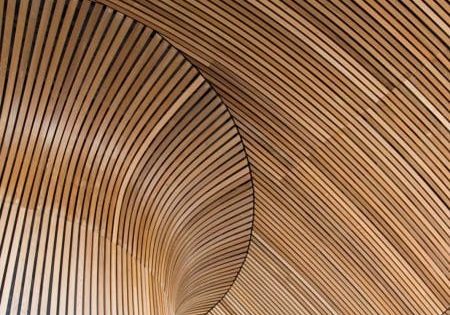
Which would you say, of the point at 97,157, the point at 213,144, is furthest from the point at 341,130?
the point at 97,157

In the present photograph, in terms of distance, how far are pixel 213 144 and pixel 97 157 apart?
1.45 meters

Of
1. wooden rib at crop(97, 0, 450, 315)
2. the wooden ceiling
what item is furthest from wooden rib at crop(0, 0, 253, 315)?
wooden rib at crop(97, 0, 450, 315)

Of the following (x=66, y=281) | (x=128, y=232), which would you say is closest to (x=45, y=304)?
(x=66, y=281)

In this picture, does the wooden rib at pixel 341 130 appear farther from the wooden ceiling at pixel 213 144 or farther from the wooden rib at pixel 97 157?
the wooden rib at pixel 97 157

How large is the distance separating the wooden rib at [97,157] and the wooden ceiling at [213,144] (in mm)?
19

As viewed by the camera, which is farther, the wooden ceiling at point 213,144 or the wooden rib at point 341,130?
the wooden rib at point 341,130

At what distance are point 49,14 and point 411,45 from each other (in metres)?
3.73

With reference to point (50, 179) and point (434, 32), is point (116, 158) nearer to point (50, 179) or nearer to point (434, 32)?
point (50, 179)

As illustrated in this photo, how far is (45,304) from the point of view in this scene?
5.68 meters

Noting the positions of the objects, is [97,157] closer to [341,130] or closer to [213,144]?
[213,144]

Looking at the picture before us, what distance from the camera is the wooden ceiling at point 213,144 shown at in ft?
20.4

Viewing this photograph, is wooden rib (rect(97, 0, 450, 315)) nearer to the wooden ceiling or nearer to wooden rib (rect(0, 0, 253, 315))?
the wooden ceiling

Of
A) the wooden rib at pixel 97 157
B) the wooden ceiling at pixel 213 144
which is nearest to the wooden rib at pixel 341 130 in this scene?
the wooden ceiling at pixel 213 144

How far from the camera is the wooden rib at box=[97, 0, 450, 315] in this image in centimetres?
643
